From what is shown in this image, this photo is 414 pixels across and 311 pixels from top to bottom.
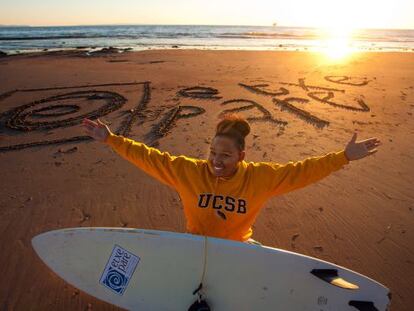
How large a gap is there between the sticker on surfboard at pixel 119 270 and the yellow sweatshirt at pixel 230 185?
1.60ft

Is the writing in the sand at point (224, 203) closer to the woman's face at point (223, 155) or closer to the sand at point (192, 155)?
the woman's face at point (223, 155)

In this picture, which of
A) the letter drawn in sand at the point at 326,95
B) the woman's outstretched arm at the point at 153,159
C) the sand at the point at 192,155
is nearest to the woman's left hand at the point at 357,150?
the woman's outstretched arm at the point at 153,159

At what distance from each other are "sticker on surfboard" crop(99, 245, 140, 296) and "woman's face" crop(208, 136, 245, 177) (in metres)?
0.83

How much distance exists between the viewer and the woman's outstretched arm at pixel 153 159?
253cm

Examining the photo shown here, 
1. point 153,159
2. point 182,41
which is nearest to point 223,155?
point 153,159

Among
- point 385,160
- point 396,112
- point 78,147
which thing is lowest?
point 78,147

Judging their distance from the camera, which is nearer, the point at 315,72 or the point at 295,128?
the point at 295,128

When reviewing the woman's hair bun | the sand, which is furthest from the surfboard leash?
the woman's hair bun

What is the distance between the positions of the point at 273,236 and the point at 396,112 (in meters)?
5.06

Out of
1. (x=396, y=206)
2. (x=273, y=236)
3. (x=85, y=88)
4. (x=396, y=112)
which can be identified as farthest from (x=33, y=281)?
(x=396, y=112)

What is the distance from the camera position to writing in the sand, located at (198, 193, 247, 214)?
7.86ft

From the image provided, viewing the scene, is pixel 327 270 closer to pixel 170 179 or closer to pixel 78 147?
pixel 170 179

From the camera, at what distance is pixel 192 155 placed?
5.32 meters

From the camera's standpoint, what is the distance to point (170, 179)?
8.48 feet
